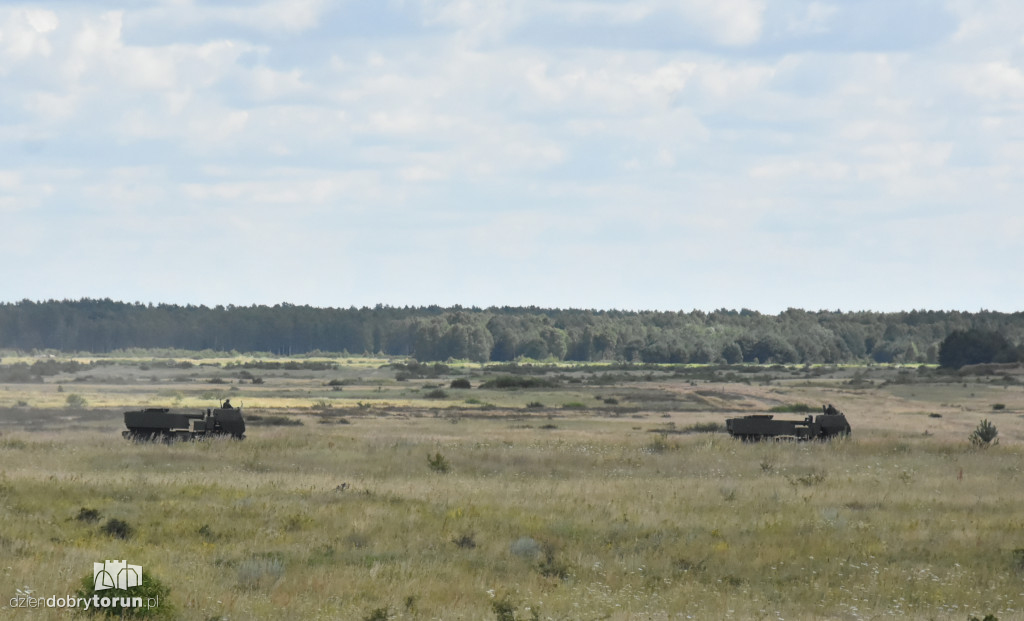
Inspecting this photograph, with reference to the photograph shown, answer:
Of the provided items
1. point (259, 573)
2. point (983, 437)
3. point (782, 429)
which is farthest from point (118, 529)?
point (983, 437)

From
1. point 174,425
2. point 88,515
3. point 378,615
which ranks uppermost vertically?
point 174,425

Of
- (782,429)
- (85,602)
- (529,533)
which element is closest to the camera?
(85,602)

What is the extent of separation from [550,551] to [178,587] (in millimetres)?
6660

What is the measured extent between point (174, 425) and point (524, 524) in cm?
2207

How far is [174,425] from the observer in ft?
133

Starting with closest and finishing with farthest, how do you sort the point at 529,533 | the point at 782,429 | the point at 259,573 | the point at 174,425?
1. the point at 259,573
2. the point at 529,533
3. the point at 174,425
4. the point at 782,429

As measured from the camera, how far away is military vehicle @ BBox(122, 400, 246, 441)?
1591 inches

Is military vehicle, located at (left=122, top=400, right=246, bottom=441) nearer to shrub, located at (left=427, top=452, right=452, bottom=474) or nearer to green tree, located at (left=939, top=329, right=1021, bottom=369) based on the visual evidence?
shrub, located at (left=427, top=452, right=452, bottom=474)

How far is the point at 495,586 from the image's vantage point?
17094mm

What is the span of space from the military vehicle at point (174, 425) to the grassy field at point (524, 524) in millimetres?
1187

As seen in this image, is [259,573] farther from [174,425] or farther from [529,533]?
[174,425]

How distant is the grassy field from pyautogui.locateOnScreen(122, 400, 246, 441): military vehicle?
46.7 inches
